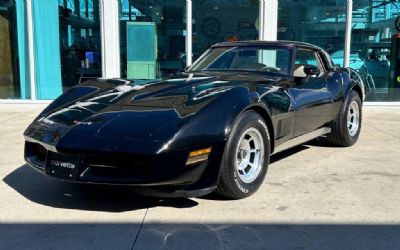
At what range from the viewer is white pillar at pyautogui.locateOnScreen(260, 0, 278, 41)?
34.9 ft

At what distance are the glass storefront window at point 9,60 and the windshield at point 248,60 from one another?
6782 mm

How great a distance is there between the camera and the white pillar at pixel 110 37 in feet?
35.1

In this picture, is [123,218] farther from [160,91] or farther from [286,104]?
[286,104]

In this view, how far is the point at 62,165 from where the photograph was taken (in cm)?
368

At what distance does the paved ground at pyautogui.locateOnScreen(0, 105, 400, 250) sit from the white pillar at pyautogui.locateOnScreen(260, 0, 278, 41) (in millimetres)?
5869

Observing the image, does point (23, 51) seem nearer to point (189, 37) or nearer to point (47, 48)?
point (47, 48)

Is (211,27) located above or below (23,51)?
above

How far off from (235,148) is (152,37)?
7.51 meters

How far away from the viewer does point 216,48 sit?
19.0 feet

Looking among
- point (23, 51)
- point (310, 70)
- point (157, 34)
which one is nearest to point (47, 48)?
point (23, 51)

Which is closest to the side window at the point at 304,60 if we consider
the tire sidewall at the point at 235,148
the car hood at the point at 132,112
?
the car hood at the point at 132,112
